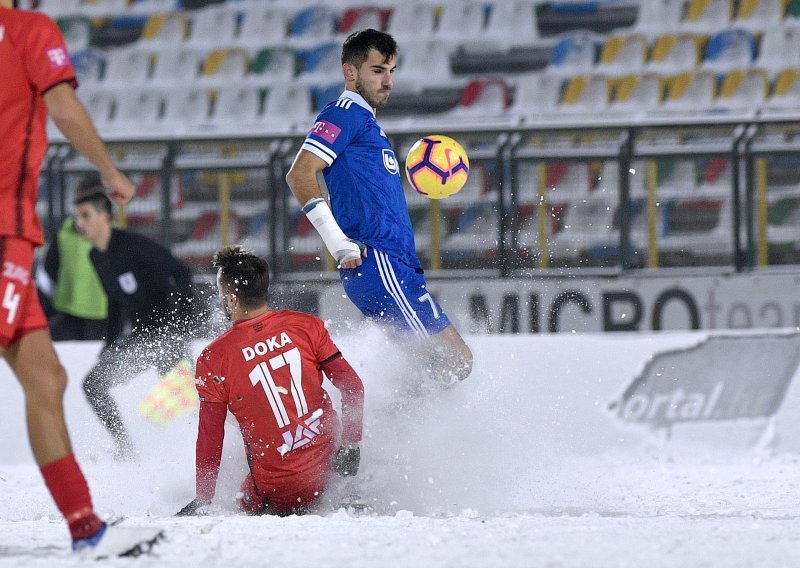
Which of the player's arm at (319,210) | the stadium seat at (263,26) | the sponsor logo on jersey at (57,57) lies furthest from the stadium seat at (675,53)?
the sponsor logo on jersey at (57,57)

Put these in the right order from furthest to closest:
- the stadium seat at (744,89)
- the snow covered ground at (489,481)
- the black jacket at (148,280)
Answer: the stadium seat at (744,89) < the black jacket at (148,280) < the snow covered ground at (489,481)

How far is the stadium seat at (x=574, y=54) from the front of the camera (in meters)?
10.5

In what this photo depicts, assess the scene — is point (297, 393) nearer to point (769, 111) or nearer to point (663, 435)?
point (663, 435)

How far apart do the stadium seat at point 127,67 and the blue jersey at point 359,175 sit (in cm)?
728

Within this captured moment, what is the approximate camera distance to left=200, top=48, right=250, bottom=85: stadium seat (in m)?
11.0

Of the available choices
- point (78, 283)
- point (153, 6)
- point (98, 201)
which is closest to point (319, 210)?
point (98, 201)

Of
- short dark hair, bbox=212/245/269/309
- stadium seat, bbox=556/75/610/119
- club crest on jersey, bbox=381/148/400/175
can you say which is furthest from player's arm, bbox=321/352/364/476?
stadium seat, bbox=556/75/610/119

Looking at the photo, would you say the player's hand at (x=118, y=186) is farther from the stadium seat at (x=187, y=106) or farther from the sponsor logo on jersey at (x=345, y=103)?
the stadium seat at (x=187, y=106)

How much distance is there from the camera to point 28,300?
277 cm

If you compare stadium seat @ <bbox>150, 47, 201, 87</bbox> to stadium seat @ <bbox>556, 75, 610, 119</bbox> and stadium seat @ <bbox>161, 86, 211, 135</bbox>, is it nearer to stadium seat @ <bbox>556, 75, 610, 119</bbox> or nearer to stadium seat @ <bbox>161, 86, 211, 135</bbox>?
stadium seat @ <bbox>161, 86, 211, 135</bbox>

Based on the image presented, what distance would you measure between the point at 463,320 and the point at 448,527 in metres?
4.47

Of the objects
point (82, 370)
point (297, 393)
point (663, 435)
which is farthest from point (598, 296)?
point (297, 393)

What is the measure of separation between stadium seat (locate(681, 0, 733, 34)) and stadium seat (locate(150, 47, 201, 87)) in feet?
15.2

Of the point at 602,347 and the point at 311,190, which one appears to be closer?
the point at 311,190
